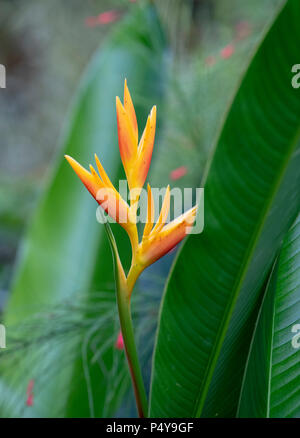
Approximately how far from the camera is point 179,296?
37cm

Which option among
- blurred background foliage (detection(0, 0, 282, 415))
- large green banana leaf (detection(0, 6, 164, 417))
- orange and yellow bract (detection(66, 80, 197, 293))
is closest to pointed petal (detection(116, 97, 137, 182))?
orange and yellow bract (detection(66, 80, 197, 293))

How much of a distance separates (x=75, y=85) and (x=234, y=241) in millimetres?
2346

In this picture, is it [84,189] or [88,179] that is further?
[84,189]

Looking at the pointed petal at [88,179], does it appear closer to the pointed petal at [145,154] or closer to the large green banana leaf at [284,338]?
the pointed petal at [145,154]

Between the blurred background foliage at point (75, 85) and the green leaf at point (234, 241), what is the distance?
0.03 meters

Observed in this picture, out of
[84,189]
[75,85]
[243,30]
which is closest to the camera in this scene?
[84,189]

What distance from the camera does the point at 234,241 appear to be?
1.16 feet

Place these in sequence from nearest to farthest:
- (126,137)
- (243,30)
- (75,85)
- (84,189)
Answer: (126,137) < (84,189) < (243,30) < (75,85)

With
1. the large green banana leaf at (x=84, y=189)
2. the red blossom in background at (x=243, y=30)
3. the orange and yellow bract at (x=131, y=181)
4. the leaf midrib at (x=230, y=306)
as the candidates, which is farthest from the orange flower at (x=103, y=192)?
the red blossom in background at (x=243, y=30)

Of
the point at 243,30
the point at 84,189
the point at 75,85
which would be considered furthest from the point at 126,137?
the point at 75,85

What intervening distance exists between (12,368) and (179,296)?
348 millimetres

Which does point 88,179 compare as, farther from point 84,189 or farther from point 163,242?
point 84,189
